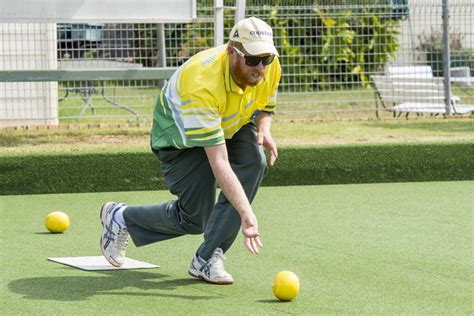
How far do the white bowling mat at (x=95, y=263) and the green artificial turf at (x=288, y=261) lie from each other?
0.08m

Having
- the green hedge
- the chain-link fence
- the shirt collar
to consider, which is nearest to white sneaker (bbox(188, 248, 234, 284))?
the shirt collar

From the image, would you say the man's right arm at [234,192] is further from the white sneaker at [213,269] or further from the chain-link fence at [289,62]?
the chain-link fence at [289,62]

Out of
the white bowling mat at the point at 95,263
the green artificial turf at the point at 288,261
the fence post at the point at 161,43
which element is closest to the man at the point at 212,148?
the white bowling mat at the point at 95,263

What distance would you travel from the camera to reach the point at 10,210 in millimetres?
7156

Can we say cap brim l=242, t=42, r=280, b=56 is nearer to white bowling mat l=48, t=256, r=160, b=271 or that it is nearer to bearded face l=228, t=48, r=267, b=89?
bearded face l=228, t=48, r=267, b=89

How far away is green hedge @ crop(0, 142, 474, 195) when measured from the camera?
26.2 feet

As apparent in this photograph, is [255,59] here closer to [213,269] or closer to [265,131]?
[265,131]

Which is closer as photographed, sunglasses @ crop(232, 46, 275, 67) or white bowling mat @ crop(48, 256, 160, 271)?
sunglasses @ crop(232, 46, 275, 67)

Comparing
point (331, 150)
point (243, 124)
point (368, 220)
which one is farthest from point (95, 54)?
point (243, 124)

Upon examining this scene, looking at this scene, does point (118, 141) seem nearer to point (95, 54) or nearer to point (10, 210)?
point (10, 210)

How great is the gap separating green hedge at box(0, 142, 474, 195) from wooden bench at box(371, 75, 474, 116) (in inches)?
113

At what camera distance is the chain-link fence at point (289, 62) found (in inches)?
419

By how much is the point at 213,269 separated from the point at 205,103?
87cm

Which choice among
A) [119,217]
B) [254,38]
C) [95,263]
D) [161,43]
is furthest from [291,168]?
[254,38]
